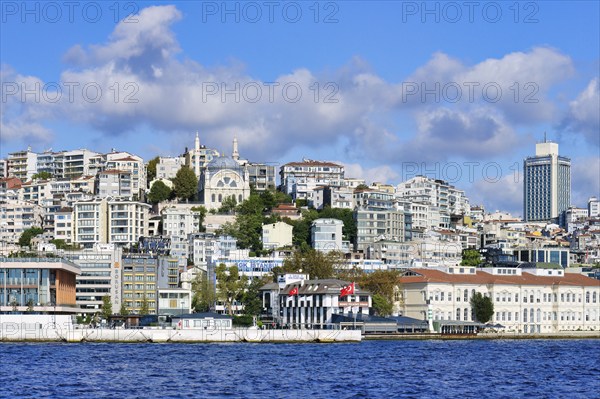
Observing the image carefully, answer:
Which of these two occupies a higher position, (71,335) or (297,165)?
(297,165)

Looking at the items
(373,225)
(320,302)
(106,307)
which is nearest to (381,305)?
(320,302)

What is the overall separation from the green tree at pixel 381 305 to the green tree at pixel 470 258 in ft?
108

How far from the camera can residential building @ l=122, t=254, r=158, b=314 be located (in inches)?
4176

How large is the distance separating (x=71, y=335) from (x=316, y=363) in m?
21.6

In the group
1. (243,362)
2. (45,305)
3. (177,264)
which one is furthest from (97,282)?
(243,362)

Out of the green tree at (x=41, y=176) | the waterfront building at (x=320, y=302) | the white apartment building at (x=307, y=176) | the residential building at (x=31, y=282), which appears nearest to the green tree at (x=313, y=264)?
the waterfront building at (x=320, y=302)

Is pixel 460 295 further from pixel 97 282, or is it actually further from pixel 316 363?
pixel 316 363

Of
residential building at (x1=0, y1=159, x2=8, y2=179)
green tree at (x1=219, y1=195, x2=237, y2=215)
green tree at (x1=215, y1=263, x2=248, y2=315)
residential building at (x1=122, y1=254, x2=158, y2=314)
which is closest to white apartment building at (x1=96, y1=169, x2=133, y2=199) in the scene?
green tree at (x1=219, y1=195, x2=237, y2=215)

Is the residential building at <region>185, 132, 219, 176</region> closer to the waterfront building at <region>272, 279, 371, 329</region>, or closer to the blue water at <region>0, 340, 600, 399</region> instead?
the waterfront building at <region>272, 279, 371, 329</region>

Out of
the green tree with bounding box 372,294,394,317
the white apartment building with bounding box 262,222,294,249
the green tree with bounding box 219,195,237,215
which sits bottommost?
the green tree with bounding box 372,294,394,317

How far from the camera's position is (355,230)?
433ft

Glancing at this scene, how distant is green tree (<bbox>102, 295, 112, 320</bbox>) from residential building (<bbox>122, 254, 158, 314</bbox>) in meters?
3.92

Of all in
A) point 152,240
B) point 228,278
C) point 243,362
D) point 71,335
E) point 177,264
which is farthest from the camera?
point 152,240

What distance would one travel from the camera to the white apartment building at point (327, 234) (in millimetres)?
124750
